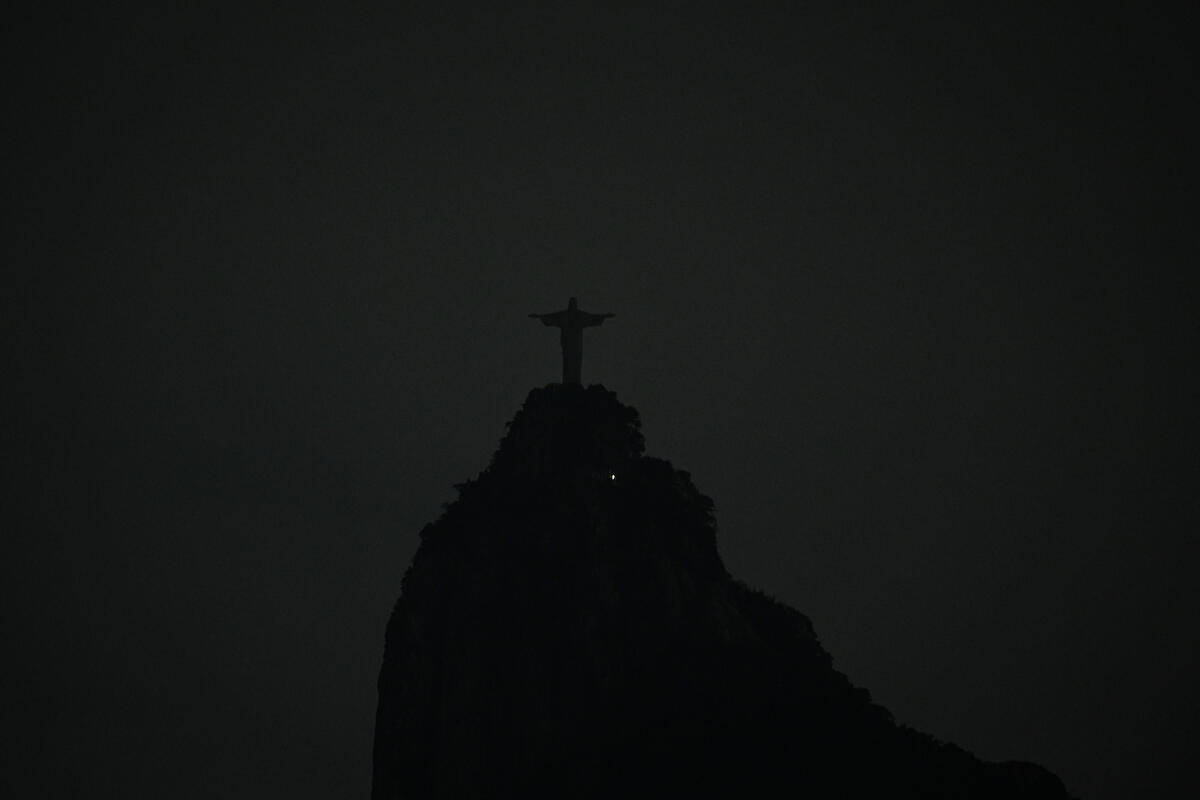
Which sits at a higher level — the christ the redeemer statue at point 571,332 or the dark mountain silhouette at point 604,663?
the christ the redeemer statue at point 571,332

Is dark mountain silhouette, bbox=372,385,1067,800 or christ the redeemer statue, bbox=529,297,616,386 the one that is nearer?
dark mountain silhouette, bbox=372,385,1067,800

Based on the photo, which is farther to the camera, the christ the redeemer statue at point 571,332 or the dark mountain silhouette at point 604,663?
the christ the redeemer statue at point 571,332

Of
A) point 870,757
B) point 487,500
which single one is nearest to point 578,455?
point 487,500

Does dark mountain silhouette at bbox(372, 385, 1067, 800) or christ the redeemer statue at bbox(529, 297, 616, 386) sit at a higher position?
christ the redeemer statue at bbox(529, 297, 616, 386)

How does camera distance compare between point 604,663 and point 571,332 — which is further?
point 571,332

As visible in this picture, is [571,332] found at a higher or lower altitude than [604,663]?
higher
